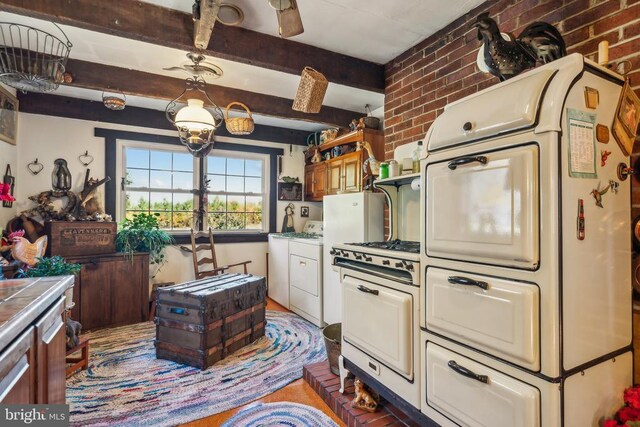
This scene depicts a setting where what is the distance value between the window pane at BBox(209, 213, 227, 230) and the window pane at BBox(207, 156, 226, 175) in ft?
2.05

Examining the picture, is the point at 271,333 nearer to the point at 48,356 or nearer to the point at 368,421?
the point at 368,421

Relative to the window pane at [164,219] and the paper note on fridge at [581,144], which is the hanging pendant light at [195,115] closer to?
the window pane at [164,219]

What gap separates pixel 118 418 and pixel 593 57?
10.5ft

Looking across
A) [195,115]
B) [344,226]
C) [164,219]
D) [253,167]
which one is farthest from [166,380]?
[253,167]

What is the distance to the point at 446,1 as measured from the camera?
2.02m

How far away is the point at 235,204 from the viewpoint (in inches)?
191

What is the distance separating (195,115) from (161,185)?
6.80 ft

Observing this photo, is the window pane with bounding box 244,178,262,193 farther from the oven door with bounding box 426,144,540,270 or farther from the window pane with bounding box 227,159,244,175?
the oven door with bounding box 426,144,540,270

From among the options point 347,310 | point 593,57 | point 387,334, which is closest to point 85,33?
point 347,310

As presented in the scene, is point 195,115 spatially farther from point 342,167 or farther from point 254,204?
point 254,204

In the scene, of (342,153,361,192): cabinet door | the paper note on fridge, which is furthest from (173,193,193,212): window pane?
the paper note on fridge

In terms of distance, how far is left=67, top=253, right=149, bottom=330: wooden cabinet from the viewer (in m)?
3.28

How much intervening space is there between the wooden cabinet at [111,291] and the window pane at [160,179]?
1.11 metres

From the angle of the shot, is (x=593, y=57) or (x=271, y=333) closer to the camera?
(x=593, y=57)
